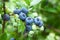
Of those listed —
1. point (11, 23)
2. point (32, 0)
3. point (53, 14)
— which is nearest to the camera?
point (32, 0)

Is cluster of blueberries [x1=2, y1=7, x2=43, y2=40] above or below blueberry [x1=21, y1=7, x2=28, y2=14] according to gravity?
below

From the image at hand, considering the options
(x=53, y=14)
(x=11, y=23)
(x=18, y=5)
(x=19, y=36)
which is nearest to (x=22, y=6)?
(x=18, y=5)

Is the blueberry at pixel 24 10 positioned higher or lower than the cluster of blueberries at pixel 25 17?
higher

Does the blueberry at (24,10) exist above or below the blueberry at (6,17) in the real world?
above

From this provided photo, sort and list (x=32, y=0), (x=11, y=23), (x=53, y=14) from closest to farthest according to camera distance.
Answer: (x=32, y=0), (x=11, y=23), (x=53, y=14)

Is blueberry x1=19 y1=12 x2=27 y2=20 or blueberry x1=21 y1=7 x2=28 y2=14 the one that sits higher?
blueberry x1=21 y1=7 x2=28 y2=14

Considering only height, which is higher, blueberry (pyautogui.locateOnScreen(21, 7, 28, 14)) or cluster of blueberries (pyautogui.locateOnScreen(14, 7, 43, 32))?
blueberry (pyautogui.locateOnScreen(21, 7, 28, 14))

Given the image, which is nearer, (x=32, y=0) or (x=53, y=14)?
(x=32, y=0)

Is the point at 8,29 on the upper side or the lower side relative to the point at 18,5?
lower

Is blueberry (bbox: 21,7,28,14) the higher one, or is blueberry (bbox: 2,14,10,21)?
blueberry (bbox: 21,7,28,14)

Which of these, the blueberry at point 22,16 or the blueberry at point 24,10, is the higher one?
the blueberry at point 24,10

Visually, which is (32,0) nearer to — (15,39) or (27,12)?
(27,12)
